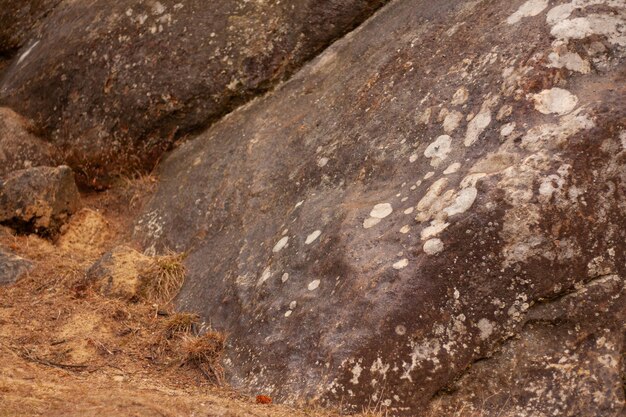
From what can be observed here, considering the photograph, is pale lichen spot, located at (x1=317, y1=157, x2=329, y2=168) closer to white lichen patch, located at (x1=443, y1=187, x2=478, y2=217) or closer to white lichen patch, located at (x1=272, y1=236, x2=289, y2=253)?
white lichen patch, located at (x1=272, y1=236, x2=289, y2=253)

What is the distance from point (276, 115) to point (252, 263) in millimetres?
1562

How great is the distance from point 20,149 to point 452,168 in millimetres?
4576

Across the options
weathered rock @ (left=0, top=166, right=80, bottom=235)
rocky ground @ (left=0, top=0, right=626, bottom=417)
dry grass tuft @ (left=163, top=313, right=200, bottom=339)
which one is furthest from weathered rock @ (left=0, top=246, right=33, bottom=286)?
dry grass tuft @ (left=163, top=313, right=200, bottom=339)

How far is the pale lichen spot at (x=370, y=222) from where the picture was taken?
4.18 metres

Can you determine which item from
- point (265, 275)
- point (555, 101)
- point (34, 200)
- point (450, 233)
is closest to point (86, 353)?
point (265, 275)

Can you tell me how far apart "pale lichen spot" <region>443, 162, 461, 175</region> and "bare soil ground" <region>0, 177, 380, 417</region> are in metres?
1.42

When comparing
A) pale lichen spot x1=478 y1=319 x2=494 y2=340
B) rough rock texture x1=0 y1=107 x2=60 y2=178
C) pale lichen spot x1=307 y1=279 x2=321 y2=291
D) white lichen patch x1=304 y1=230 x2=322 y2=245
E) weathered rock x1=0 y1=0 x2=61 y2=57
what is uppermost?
weathered rock x1=0 y1=0 x2=61 y2=57

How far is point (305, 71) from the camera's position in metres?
6.29

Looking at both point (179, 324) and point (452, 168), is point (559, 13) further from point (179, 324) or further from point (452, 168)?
point (179, 324)

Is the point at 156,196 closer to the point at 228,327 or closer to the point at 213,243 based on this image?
the point at 213,243

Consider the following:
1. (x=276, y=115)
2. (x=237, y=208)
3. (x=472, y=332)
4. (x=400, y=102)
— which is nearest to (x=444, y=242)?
(x=472, y=332)

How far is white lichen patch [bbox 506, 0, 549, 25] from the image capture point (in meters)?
4.50

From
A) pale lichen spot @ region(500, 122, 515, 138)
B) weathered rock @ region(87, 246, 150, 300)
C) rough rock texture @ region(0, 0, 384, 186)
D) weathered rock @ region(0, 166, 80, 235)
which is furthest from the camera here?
rough rock texture @ region(0, 0, 384, 186)

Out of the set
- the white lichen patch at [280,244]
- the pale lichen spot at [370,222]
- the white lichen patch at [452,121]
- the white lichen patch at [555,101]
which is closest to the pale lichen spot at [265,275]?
the white lichen patch at [280,244]
